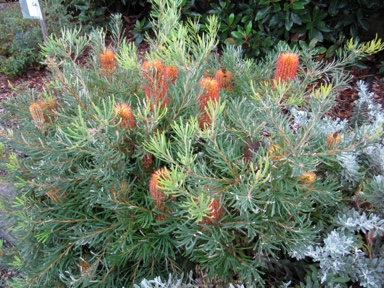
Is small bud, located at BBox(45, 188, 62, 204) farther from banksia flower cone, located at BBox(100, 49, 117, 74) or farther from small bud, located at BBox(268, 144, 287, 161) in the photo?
small bud, located at BBox(268, 144, 287, 161)

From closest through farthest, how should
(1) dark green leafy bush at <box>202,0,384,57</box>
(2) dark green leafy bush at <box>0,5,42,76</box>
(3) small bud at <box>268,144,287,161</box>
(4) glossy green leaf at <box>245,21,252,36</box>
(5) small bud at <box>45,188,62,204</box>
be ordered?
(3) small bud at <box>268,144,287,161</box> < (5) small bud at <box>45,188,62,204</box> < (1) dark green leafy bush at <box>202,0,384,57</box> < (4) glossy green leaf at <box>245,21,252,36</box> < (2) dark green leafy bush at <box>0,5,42,76</box>

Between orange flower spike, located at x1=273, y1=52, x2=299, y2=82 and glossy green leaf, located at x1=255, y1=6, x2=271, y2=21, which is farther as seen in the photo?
glossy green leaf, located at x1=255, y1=6, x2=271, y2=21

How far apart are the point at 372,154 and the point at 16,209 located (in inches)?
61.7

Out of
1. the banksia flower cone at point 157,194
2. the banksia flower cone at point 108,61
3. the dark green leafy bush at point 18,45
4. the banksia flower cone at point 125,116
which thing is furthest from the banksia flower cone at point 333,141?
the dark green leafy bush at point 18,45

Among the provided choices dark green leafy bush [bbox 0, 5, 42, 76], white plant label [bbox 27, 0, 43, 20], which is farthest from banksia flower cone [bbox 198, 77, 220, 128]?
dark green leafy bush [bbox 0, 5, 42, 76]

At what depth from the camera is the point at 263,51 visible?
3.55 m

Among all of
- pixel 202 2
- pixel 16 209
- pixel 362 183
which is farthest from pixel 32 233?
pixel 202 2

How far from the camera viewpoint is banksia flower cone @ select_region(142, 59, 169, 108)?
1.17 meters

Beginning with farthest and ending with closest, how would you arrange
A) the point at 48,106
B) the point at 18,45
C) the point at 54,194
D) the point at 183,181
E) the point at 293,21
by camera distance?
1. the point at 18,45
2. the point at 293,21
3. the point at 48,106
4. the point at 54,194
5. the point at 183,181

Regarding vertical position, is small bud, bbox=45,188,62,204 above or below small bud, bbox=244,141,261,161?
below

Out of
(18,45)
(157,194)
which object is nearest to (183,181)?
(157,194)

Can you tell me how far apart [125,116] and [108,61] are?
1.51ft

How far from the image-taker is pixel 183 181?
3.34ft

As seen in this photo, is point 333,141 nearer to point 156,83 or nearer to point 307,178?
point 307,178
